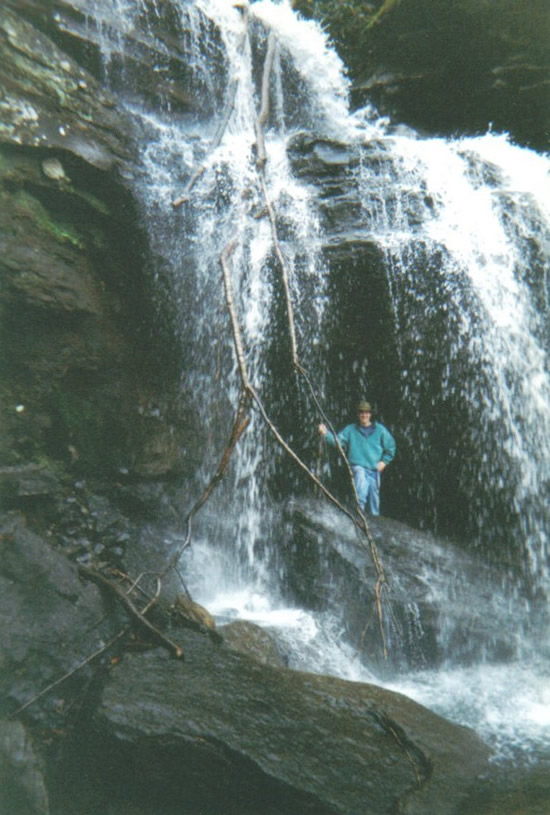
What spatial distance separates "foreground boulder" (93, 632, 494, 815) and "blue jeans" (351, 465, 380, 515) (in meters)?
3.65

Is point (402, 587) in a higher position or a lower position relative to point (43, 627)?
lower

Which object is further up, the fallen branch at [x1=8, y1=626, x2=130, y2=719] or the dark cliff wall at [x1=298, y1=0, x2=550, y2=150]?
the dark cliff wall at [x1=298, y1=0, x2=550, y2=150]

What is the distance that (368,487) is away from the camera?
7582mm

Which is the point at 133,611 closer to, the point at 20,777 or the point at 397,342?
the point at 20,777

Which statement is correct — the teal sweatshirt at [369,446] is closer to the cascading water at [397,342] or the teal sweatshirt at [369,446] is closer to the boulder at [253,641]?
the cascading water at [397,342]

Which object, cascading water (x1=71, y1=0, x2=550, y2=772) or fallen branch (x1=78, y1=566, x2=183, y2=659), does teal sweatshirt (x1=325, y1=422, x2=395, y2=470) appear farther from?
fallen branch (x1=78, y1=566, x2=183, y2=659)

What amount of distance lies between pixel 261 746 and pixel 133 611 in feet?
4.83

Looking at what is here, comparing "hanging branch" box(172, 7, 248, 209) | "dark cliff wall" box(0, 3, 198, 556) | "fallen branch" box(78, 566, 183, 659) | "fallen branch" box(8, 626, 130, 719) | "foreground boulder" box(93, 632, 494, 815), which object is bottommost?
"foreground boulder" box(93, 632, 494, 815)

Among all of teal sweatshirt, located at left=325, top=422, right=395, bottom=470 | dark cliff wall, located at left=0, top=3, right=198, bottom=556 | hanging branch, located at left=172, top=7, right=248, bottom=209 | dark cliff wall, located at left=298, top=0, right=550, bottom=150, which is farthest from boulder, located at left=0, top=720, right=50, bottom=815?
dark cliff wall, located at left=298, top=0, right=550, bottom=150

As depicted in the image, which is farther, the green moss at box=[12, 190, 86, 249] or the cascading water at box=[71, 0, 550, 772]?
the cascading water at box=[71, 0, 550, 772]

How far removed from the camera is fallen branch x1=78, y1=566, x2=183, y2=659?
4048 millimetres

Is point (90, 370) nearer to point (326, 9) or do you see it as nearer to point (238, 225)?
point (238, 225)

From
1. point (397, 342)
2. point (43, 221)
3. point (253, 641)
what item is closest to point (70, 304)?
point (43, 221)

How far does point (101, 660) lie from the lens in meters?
4.02
